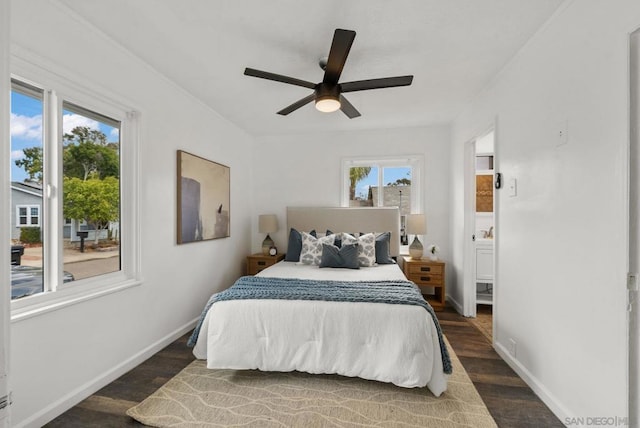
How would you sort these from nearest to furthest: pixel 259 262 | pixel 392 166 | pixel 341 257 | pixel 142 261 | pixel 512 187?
1. pixel 512 187
2. pixel 142 261
3. pixel 341 257
4. pixel 259 262
5. pixel 392 166

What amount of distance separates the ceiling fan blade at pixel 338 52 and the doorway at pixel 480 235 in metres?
1.79

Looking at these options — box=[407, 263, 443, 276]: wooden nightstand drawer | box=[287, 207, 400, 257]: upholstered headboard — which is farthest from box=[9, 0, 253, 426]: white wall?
box=[407, 263, 443, 276]: wooden nightstand drawer

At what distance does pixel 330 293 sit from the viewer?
2.33 meters

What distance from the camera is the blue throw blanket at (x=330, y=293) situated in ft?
7.11

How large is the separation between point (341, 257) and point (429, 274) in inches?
48.4

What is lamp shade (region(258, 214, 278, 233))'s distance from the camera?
14.7 feet

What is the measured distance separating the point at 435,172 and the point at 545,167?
2336mm

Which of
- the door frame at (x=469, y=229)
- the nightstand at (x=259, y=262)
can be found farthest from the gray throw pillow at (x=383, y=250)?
the nightstand at (x=259, y=262)

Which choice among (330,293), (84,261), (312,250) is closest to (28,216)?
(84,261)

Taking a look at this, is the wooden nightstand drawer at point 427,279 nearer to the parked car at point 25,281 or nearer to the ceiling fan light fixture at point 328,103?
the ceiling fan light fixture at point 328,103

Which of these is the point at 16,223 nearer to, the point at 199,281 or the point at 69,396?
the point at 69,396

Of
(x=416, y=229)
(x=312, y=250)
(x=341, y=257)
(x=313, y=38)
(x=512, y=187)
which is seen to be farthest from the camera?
(x=416, y=229)

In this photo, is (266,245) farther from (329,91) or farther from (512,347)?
(512,347)

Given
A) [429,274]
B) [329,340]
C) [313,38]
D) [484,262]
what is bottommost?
[329,340]
